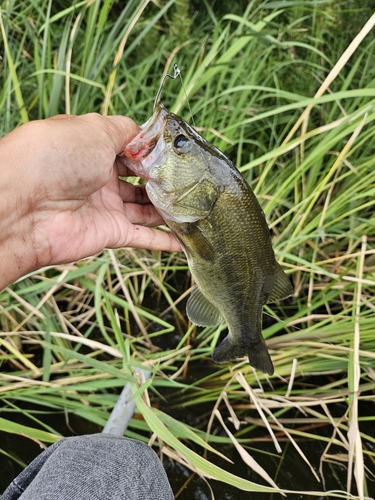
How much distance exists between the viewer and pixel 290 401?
6.28 feet

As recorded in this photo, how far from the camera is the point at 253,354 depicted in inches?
60.4

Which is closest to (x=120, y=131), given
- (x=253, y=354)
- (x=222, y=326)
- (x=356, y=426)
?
(x=253, y=354)

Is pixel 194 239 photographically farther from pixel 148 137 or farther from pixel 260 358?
pixel 260 358

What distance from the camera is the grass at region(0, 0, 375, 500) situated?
5.81ft

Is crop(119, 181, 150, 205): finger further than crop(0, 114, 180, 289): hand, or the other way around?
crop(119, 181, 150, 205): finger

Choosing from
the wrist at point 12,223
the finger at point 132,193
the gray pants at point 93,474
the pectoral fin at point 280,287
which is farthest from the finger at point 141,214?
the gray pants at point 93,474

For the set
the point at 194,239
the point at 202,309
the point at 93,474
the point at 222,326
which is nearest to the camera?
the point at 194,239

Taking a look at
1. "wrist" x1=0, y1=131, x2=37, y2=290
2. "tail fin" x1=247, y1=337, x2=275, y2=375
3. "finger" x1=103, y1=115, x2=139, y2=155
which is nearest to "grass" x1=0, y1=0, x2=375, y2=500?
"tail fin" x1=247, y1=337, x2=275, y2=375

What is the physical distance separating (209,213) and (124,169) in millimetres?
489

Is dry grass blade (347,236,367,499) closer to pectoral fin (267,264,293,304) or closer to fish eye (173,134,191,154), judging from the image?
pectoral fin (267,264,293,304)

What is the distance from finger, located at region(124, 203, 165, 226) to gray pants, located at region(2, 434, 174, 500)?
2.82ft

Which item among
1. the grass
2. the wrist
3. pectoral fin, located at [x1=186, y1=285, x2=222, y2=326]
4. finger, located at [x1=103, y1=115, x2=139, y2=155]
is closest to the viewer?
the wrist

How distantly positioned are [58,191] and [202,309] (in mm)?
688

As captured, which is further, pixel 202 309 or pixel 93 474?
pixel 202 309
